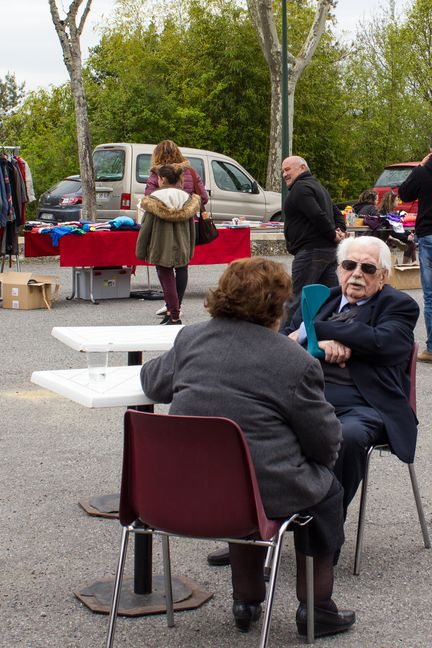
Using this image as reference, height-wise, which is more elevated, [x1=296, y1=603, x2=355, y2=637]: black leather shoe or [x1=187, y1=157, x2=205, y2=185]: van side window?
[x1=187, y1=157, x2=205, y2=185]: van side window

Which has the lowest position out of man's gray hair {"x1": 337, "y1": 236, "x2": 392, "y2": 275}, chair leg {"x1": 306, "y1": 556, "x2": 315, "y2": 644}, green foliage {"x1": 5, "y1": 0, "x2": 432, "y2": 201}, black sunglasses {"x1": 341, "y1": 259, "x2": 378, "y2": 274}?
chair leg {"x1": 306, "y1": 556, "x2": 315, "y2": 644}

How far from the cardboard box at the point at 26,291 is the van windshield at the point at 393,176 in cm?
1322

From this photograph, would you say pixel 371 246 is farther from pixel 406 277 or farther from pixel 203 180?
pixel 203 180

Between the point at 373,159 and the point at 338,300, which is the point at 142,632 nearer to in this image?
the point at 338,300

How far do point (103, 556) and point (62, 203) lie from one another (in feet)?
57.7

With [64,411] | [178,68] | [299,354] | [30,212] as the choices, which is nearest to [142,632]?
[299,354]

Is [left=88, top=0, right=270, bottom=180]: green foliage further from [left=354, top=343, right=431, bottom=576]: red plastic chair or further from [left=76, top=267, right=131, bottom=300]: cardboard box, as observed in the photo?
[left=354, top=343, right=431, bottom=576]: red plastic chair

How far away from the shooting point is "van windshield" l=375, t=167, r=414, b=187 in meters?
24.2

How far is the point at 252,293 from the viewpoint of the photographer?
3395 mm

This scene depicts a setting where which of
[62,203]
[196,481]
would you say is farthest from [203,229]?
[62,203]

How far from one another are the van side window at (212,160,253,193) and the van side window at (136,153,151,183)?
164 centimetres

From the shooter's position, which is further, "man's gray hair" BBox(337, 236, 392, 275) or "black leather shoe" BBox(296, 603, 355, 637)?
"man's gray hair" BBox(337, 236, 392, 275)

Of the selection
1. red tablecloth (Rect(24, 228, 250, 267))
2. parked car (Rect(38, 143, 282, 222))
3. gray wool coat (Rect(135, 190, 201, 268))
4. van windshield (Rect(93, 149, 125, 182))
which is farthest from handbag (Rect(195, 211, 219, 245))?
van windshield (Rect(93, 149, 125, 182))

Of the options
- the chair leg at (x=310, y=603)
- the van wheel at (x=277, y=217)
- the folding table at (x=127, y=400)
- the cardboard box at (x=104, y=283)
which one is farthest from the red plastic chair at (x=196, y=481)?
the van wheel at (x=277, y=217)
